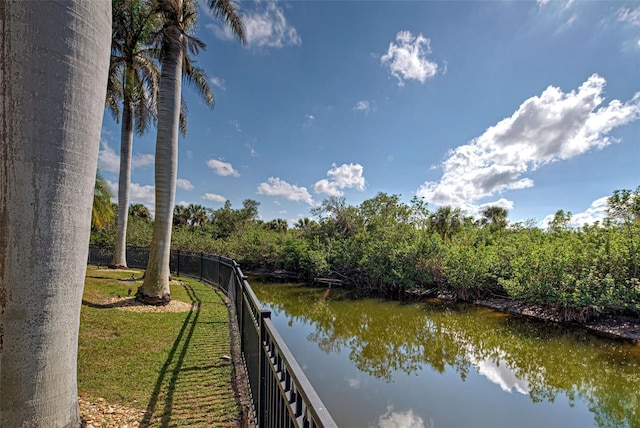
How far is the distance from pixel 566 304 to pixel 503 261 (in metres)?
3.64

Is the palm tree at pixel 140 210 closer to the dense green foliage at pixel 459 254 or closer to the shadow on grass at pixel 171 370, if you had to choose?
the dense green foliage at pixel 459 254

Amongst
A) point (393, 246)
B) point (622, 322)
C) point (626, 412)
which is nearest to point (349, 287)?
point (393, 246)

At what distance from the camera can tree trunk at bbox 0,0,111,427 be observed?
6.13 ft

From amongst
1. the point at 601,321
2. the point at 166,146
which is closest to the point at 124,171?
the point at 166,146

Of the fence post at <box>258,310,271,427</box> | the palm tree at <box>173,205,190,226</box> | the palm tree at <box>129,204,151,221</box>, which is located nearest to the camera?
the fence post at <box>258,310,271,427</box>

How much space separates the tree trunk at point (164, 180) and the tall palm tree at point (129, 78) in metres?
3.17

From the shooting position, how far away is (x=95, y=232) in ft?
81.4

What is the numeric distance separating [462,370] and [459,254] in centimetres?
859

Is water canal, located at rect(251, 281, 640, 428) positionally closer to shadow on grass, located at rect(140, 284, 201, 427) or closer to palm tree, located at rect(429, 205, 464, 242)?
shadow on grass, located at rect(140, 284, 201, 427)

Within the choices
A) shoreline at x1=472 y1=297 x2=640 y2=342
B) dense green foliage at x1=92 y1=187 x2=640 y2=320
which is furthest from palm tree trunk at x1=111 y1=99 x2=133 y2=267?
shoreline at x1=472 y1=297 x2=640 y2=342

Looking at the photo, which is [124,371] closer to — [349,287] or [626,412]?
[626,412]

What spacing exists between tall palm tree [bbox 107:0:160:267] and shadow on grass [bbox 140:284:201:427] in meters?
8.57

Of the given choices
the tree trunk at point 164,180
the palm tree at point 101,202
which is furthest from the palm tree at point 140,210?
the tree trunk at point 164,180

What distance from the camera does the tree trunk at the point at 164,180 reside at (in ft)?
24.8
